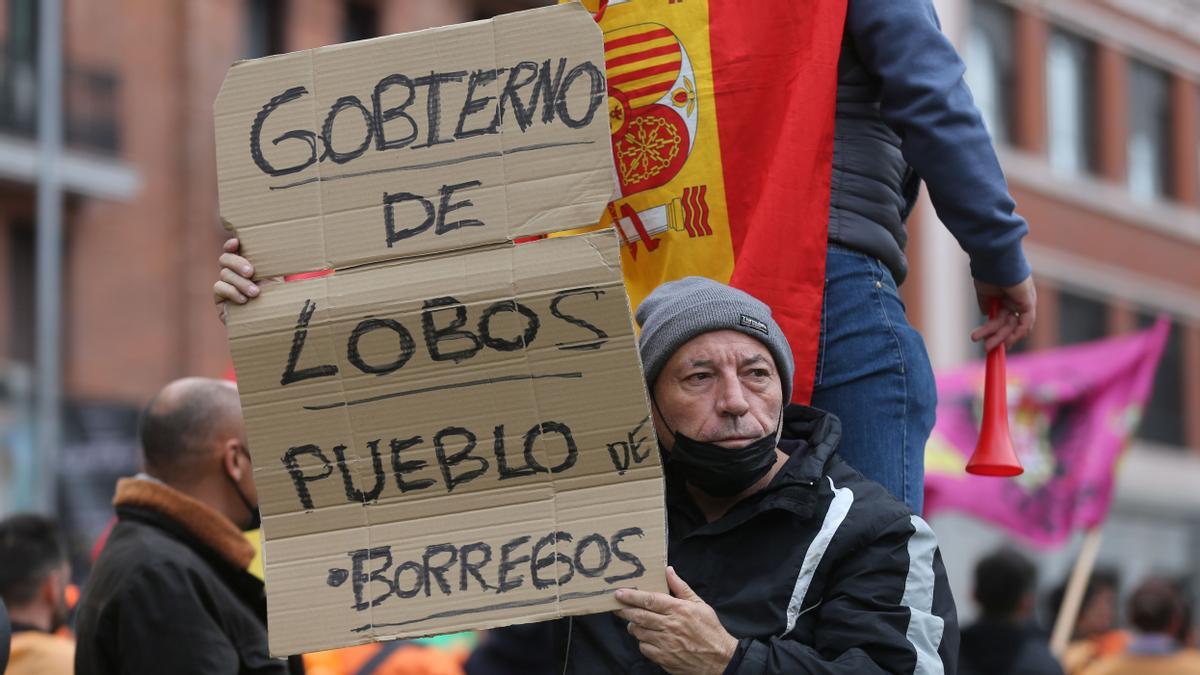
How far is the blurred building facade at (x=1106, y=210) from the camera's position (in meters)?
28.4

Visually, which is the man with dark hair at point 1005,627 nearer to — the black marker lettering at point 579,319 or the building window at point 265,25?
the black marker lettering at point 579,319

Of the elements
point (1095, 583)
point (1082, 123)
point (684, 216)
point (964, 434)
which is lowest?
point (1095, 583)

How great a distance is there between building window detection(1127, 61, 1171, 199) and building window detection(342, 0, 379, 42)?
13406 mm

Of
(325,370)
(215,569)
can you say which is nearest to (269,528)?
(325,370)

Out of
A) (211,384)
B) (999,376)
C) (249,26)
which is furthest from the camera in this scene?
(249,26)

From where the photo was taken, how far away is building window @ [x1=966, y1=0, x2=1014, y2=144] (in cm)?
2883

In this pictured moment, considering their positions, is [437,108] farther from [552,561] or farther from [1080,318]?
[1080,318]

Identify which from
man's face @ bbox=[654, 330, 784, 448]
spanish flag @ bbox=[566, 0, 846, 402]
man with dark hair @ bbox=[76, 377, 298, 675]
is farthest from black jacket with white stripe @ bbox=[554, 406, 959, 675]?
man with dark hair @ bbox=[76, 377, 298, 675]

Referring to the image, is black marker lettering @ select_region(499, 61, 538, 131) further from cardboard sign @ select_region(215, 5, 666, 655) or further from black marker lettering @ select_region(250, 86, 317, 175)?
black marker lettering @ select_region(250, 86, 317, 175)

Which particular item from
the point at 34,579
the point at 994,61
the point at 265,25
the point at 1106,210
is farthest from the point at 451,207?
the point at 1106,210

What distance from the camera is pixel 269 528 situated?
359 cm

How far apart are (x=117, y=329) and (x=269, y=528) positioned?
18.3 m

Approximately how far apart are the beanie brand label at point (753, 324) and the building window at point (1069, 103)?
1062 inches

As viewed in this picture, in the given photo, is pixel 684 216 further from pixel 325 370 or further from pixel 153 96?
pixel 153 96
